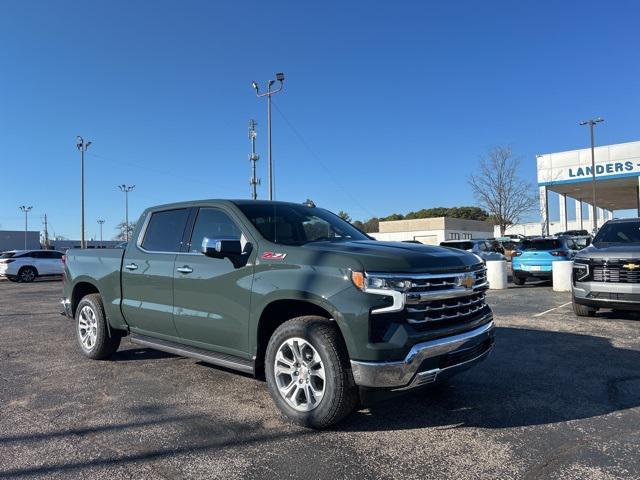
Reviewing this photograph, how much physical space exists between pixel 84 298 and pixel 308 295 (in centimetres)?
390

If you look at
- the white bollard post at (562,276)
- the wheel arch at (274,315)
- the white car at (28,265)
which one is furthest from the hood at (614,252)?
the white car at (28,265)

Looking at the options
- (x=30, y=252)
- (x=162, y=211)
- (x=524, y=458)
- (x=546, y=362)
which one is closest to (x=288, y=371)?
(x=524, y=458)

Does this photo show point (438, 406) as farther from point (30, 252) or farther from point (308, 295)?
point (30, 252)

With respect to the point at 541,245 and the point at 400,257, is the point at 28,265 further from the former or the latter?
the point at 400,257

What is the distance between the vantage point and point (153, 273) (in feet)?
17.7

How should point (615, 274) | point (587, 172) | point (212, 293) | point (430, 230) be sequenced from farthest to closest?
point (430, 230)
point (587, 172)
point (615, 274)
point (212, 293)

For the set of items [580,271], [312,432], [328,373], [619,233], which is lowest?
[312,432]

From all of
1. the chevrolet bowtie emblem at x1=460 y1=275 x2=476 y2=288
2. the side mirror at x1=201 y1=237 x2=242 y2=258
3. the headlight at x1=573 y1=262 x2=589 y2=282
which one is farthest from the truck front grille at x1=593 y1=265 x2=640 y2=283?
the side mirror at x1=201 y1=237 x2=242 y2=258

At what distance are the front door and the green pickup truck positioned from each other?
0.01 metres

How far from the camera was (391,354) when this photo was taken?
141 inches

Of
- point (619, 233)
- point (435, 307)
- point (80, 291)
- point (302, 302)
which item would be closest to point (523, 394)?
point (435, 307)

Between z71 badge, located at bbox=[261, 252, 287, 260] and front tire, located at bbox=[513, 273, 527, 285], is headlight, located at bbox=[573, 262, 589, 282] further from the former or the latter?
front tire, located at bbox=[513, 273, 527, 285]

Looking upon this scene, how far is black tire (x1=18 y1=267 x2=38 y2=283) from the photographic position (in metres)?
24.2

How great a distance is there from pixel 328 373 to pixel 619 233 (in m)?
8.09
